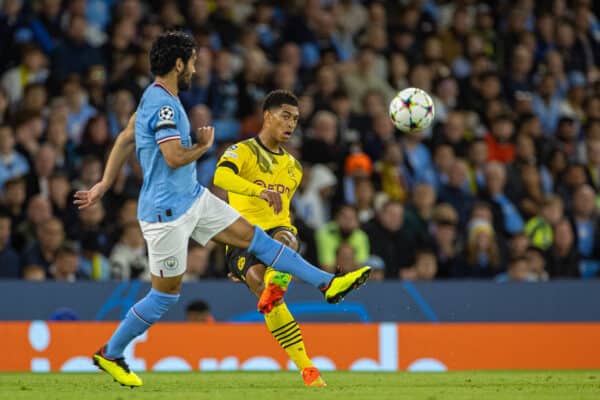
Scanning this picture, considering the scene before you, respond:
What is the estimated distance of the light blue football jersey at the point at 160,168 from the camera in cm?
790

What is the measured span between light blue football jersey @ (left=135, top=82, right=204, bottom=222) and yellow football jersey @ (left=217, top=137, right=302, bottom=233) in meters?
1.21

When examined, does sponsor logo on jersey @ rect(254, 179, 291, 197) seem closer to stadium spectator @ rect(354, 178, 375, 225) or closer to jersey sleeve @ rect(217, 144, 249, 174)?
jersey sleeve @ rect(217, 144, 249, 174)

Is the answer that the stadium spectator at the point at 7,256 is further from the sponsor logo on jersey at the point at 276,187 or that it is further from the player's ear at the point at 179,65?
the player's ear at the point at 179,65

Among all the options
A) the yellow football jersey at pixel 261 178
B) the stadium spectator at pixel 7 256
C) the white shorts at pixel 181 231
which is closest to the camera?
the white shorts at pixel 181 231

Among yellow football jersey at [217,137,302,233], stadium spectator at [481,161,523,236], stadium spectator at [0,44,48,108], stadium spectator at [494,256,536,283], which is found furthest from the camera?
stadium spectator at [481,161,523,236]

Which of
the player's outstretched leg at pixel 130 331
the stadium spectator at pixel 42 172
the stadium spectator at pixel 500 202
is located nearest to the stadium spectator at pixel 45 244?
the stadium spectator at pixel 42 172

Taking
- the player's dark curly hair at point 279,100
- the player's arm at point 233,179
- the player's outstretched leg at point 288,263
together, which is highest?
the player's dark curly hair at point 279,100

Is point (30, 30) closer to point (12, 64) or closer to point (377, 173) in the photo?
point (12, 64)

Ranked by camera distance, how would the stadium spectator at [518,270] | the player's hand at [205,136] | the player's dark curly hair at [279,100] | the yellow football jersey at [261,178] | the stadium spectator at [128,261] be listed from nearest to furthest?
1. the player's hand at [205,136]
2. the yellow football jersey at [261,178]
3. the player's dark curly hair at [279,100]
4. the stadium spectator at [128,261]
5. the stadium spectator at [518,270]

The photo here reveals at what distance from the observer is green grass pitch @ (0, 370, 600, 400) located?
7.76 meters

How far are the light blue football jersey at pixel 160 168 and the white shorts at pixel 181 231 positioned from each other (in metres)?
0.06

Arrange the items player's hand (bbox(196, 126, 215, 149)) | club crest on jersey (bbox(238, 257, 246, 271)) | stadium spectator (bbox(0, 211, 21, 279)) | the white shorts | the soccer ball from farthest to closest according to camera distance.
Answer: stadium spectator (bbox(0, 211, 21, 279)) < the soccer ball < club crest on jersey (bbox(238, 257, 246, 271)) < the white shorts < player's hand (bbox(196, 126, 215, 149))

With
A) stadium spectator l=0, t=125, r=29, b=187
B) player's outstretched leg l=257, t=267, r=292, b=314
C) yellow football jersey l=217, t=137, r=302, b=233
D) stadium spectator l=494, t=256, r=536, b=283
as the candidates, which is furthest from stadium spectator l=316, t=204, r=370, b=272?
player's outstretched leg l=257, t=267, r=292, b=314

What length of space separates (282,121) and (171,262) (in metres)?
1.86
